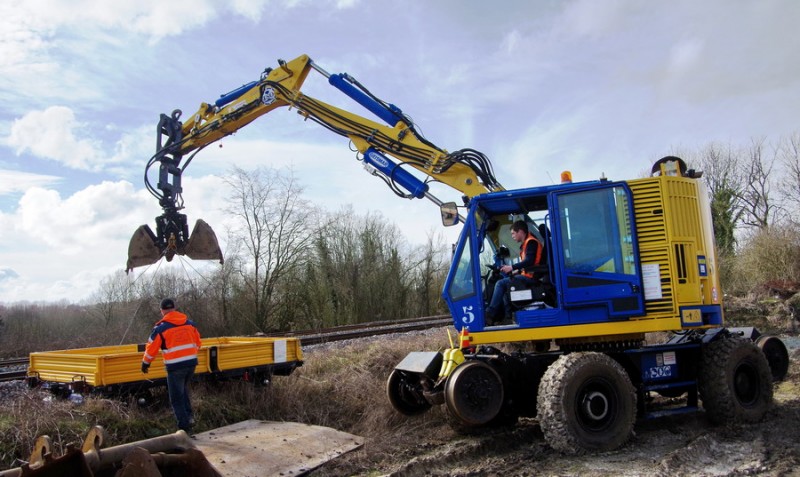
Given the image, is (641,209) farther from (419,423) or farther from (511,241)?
(419,423)

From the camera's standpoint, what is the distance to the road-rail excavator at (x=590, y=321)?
632 cm

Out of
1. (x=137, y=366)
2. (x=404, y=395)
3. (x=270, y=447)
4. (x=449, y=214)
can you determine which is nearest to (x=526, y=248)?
(x=449, y=214)

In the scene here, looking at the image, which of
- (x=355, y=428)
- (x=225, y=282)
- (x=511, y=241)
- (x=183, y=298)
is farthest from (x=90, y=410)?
(x=225, y=282)

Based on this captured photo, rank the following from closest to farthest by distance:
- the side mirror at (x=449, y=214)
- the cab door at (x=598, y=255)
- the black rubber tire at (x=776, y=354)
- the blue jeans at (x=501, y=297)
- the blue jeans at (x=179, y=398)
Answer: the cab door at (x=598, y=255) → the blue jeans at (x=179, y=398) → the blue jeans at (x=501, y=297) → the side mirror at (x=449, y=214) → the black rubber tire at (x=776, y=354)

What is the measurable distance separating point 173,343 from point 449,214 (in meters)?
3.54

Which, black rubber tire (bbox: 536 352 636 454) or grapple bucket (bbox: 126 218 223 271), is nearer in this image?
black rubber tire (bbox: 536 352 636 454)

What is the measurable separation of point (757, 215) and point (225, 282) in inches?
1029

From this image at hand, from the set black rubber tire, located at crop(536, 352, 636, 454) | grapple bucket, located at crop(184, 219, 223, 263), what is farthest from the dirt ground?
grapple bucket, located at crop(184, 219, 223, 263)

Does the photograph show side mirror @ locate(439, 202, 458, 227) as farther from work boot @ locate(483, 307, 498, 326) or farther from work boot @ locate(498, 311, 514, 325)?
work boot @ locate(498, 311, 514, 325)

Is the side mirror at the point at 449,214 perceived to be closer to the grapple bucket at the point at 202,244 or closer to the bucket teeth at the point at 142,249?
the grapple bucket at the point at 202,244

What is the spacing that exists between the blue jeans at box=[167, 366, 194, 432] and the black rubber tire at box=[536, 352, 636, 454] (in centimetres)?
374

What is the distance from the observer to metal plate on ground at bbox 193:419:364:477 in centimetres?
544

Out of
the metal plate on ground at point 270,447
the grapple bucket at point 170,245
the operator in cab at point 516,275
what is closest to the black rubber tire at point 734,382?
the operator in cab at point 516,275

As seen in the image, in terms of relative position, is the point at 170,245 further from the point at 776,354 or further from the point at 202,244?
the point at 776,354
